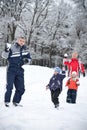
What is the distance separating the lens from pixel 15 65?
9.24 metres

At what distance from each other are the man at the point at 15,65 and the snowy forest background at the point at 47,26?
2606 cm

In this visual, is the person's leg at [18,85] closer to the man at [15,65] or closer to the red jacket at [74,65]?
the man at [15,65]

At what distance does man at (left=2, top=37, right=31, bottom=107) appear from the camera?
30.1ft

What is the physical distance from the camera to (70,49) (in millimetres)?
50344

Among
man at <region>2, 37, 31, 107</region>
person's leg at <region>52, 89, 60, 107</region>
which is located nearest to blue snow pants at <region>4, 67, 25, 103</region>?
man at <region>2, 37, 31, 107</region>

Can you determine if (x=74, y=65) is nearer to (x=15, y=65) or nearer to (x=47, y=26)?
(x=15, y=65)

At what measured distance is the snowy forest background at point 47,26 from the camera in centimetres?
3721

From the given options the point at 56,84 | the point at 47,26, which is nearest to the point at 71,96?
the point at 56,84

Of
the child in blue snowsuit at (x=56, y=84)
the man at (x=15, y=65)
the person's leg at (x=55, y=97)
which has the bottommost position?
the person's leg at (x=55, y=97)

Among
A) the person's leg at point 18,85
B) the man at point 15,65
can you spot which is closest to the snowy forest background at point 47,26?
the man at point 15,65

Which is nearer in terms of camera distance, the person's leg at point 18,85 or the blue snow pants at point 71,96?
the person's leg at point 18,85

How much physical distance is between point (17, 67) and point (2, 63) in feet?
104

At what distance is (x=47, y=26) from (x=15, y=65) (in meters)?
37.3

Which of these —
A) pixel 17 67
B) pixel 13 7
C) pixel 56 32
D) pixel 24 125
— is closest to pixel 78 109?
pixel 17 67
